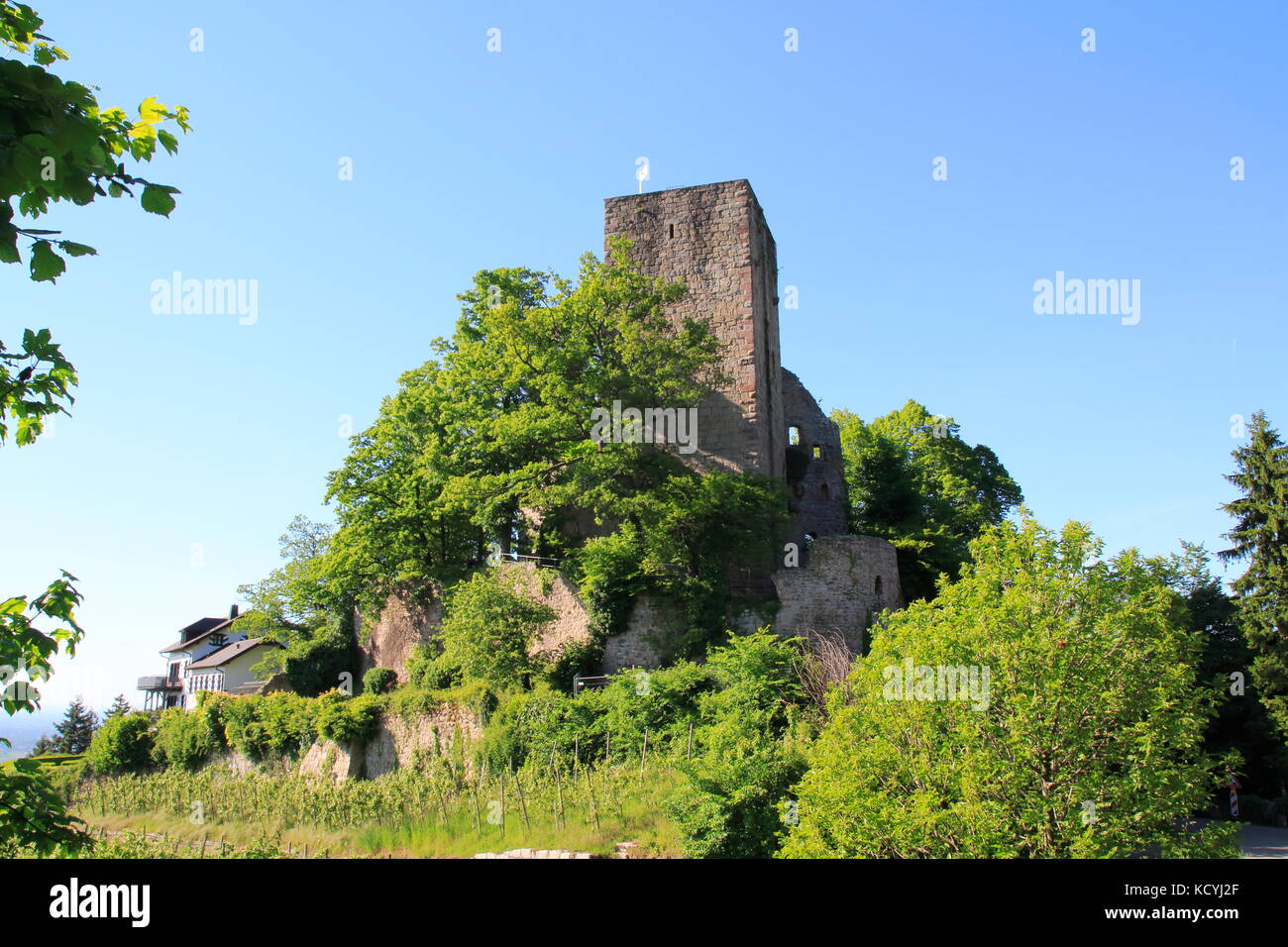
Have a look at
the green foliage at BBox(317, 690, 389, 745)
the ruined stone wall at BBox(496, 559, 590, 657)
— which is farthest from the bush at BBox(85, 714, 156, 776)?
the ruined stone wall at BBox(496, 559, 590, 657)

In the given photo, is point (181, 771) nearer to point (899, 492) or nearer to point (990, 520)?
point (899, 492)

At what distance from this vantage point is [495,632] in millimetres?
24141

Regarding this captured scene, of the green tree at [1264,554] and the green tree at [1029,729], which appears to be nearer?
the green tree at [1029,729]

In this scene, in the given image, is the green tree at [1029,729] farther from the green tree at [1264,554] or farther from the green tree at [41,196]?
the green tree at [1264,554]

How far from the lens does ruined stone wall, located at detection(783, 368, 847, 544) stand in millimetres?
33406

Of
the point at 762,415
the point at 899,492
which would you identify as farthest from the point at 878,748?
the point at 899,492

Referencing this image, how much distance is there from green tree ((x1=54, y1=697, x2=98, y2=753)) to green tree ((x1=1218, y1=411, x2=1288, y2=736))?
50.8 meters

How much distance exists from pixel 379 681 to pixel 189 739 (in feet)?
29.7

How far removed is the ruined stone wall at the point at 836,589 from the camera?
2394 centimetres

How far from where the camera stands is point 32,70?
3.24m

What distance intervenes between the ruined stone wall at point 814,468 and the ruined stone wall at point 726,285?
2.71m

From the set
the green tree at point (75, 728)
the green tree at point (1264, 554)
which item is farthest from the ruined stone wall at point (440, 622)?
the green tree at point (75, 728)

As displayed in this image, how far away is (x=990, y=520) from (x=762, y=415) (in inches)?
495

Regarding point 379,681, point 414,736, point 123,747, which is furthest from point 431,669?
point 123,747
